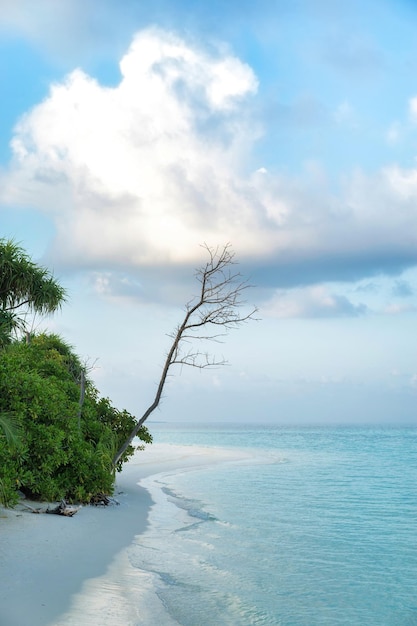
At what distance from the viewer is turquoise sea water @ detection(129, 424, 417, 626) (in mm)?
7770

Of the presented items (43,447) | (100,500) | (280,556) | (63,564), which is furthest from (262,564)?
(100,500)

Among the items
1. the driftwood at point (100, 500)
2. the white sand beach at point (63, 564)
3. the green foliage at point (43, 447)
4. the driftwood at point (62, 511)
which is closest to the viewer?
the white sand beach at point (63, 564)

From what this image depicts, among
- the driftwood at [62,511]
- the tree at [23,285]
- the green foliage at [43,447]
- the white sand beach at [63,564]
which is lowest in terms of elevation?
the white sand beach at [63,564]

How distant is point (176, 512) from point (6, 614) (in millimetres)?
9355

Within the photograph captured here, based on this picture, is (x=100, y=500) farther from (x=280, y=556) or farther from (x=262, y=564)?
(x=262, y=564)

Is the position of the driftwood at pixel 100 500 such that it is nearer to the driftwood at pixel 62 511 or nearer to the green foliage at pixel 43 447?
the green foliage at pixel 43 447

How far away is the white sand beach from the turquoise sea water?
0.48 metres

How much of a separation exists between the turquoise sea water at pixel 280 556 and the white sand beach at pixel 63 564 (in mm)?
479

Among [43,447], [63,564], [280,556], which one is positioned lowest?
[280,556]

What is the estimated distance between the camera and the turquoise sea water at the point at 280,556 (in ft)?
25.5

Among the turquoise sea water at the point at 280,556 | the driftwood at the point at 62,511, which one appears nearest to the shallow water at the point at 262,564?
the turquoise sea water at the point at 280,556

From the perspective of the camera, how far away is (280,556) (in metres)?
10.9

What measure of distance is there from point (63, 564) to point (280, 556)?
4138mm

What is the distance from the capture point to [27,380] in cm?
1290
